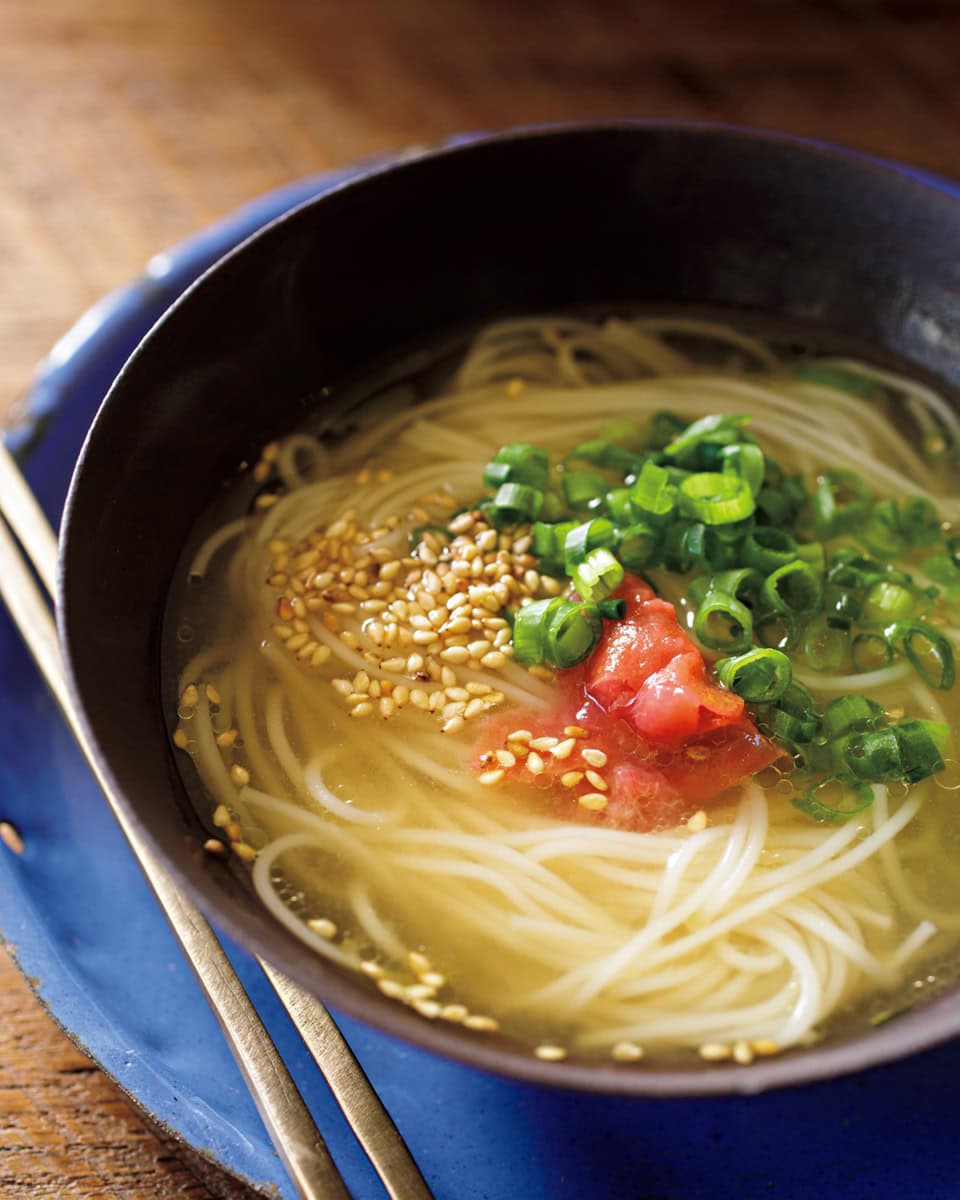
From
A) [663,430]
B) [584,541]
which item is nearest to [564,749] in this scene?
[584,541]

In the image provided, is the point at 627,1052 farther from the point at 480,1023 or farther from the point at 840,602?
the point at 840,602

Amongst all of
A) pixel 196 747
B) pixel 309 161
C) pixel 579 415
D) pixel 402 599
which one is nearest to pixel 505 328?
pixel 579 415

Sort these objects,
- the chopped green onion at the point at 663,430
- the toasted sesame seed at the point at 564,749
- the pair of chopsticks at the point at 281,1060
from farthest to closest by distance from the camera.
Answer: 1. the chopped green onion at the point at 663,430
2. the toasted sesame seed at the point at 564,749
3. the pair of chopsticks at the point at 281,1060

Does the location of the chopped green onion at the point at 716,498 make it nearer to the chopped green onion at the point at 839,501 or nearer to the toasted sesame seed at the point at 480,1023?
the chopped green onion at the point at 839,501

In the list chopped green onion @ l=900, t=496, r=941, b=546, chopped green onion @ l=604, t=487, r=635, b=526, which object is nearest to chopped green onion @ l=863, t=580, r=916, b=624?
chopped green onion @ l=900, t=496, r=941, b=546

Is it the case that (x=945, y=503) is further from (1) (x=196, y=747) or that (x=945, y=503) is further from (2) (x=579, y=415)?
(1) (x=196, y=747)

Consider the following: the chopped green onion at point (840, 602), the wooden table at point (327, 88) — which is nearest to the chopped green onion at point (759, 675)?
the chopped green onion at point (840, 602)

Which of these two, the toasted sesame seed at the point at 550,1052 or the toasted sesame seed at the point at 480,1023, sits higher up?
the toasted sesame seed at the point at 550,1052
